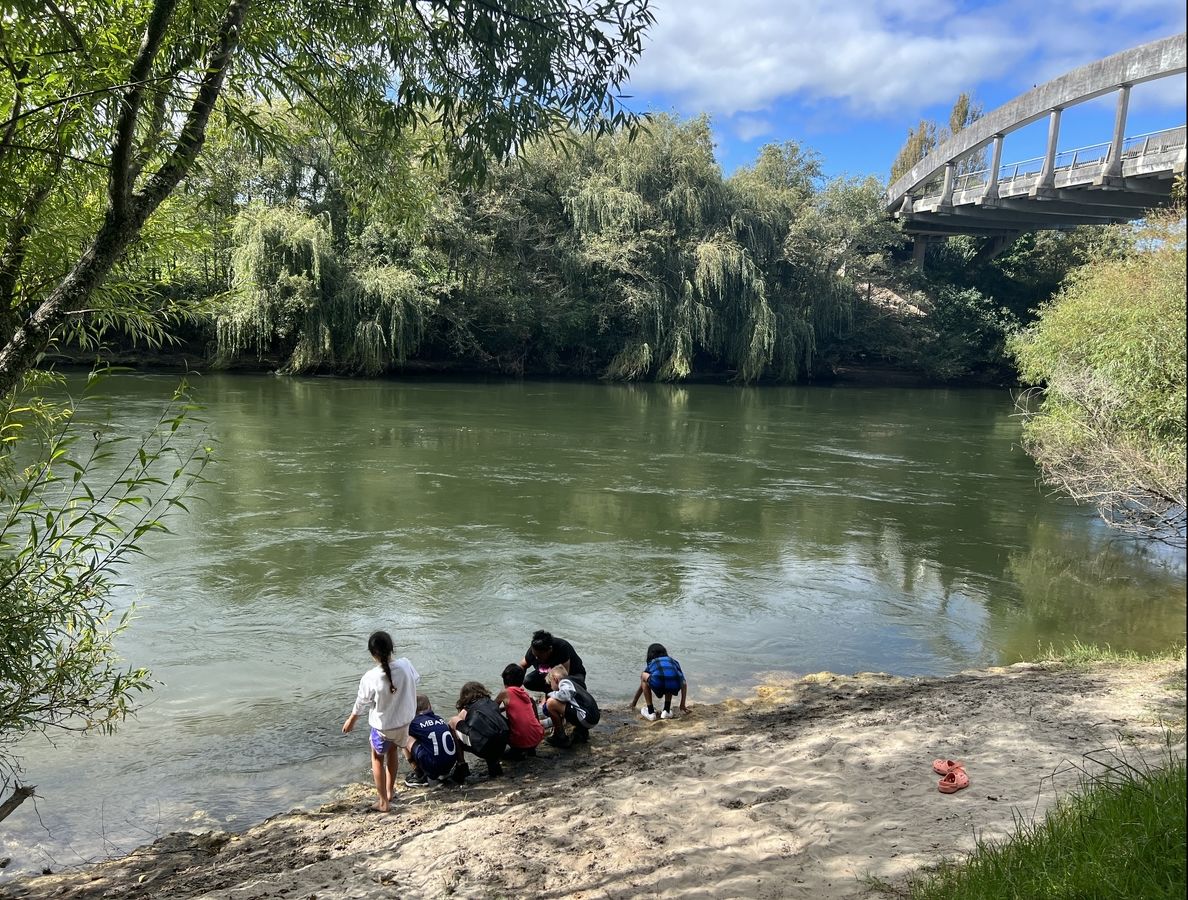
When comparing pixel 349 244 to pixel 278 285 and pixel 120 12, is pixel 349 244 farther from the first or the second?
pixel 120 12

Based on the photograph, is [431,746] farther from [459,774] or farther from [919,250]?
[919,250]

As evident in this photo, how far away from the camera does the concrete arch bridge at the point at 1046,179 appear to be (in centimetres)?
2370

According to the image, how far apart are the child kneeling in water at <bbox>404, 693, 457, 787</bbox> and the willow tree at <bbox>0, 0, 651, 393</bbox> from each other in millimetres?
3382

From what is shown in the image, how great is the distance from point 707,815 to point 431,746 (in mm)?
2087

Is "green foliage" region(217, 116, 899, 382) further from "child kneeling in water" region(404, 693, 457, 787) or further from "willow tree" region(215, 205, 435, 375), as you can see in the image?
"child kneeling in water" region(404, 693, 457, 787)

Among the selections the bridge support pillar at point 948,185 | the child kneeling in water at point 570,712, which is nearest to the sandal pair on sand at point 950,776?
the child kneeling in water at point 570,712

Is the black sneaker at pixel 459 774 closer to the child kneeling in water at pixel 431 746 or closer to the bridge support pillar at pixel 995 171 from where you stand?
the child kneeling in water at pixel 431 746

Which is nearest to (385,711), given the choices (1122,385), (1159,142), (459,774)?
(459,774)

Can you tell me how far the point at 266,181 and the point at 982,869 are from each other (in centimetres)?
3447

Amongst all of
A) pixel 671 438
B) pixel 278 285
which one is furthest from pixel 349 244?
pixel 671 438

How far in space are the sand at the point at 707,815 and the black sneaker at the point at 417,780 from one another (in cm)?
9

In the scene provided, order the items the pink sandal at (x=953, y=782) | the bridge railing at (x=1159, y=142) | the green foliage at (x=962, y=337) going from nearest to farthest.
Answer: the pink sandal at (x=953, y=782) → the bridge railing at (x=1159, y=142) → the green foliage at (x=962, y=337)

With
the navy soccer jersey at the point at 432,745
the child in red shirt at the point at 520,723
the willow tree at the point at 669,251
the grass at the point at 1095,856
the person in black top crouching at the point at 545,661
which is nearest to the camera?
the grass at the point at 1095,856

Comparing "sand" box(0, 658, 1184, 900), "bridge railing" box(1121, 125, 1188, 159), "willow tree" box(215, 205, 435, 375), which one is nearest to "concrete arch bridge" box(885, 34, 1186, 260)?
"bridge railing" box(1121, 125, 1188, 159)
